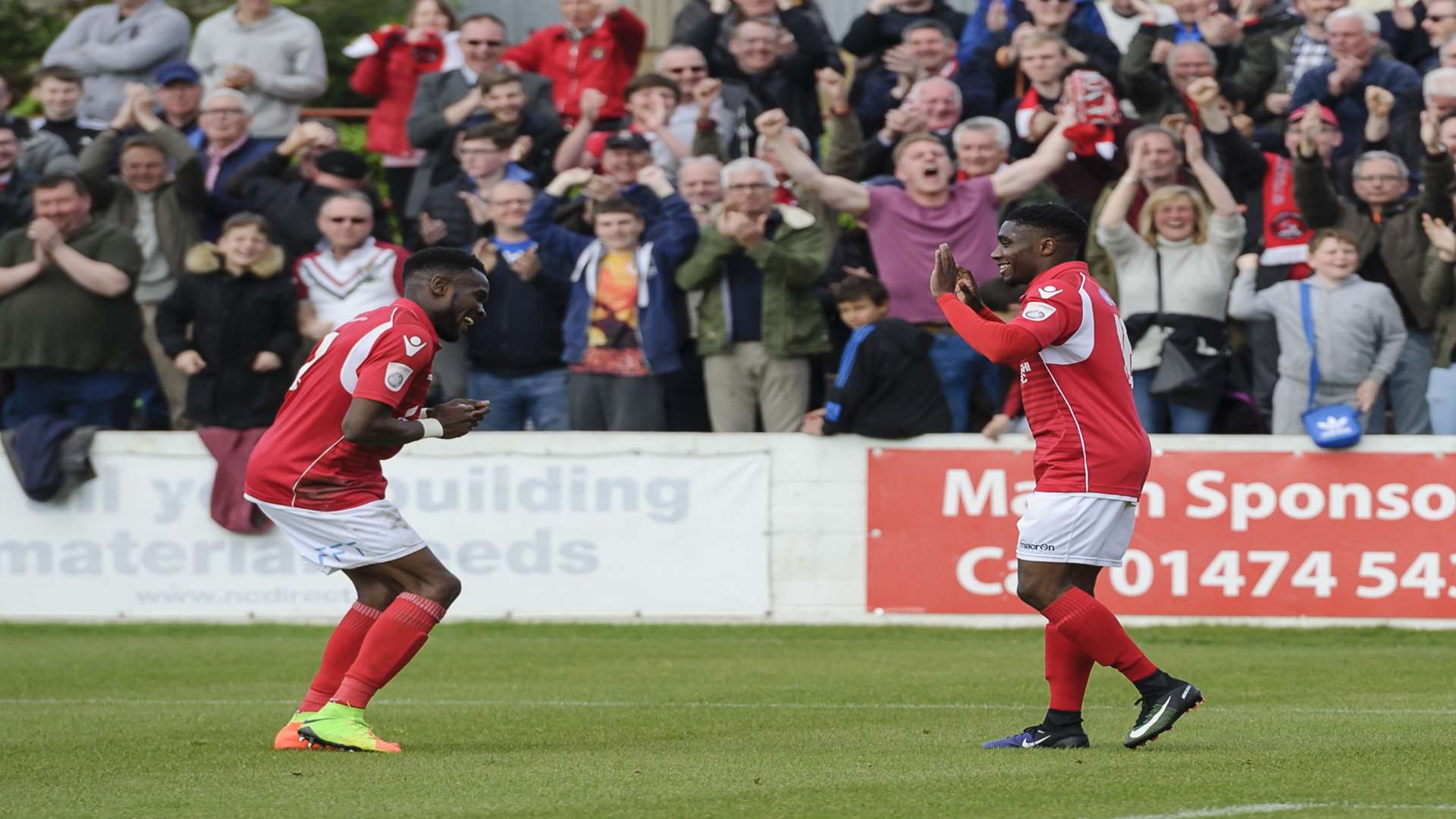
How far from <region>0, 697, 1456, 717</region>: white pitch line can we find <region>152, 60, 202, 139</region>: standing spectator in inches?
264

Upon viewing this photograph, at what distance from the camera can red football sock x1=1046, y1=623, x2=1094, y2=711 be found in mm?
8266

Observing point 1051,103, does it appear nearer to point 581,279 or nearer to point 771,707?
point 581,279

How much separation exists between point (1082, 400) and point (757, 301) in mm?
6464

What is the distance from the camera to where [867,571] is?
14.5 meters

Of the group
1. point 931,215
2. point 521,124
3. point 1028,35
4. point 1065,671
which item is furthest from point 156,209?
point 1065,671

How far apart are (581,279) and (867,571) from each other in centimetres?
272

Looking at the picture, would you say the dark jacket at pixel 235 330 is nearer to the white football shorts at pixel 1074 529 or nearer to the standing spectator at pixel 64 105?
the standing spectator at pixel 64 105

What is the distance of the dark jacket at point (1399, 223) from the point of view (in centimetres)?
1409

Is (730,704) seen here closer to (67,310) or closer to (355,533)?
(355,533)

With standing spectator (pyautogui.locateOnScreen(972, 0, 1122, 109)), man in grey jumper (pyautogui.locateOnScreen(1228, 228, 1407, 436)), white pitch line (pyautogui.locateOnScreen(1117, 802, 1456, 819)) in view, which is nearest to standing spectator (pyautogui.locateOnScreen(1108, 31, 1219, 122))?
standing spectator (pyautogui.locateOnScreen(972, 0, 1122, 109))

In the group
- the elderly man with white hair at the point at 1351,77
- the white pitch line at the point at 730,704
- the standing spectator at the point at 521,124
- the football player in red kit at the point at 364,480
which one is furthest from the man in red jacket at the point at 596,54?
the football player in red kit at the point at 364,480

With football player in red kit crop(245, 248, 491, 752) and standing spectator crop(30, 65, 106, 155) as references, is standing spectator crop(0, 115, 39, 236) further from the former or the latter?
football player in red kit crop(245, 248, 491, 752)

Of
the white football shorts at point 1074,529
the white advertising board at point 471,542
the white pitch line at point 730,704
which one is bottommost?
the white advertising board at point 471,542

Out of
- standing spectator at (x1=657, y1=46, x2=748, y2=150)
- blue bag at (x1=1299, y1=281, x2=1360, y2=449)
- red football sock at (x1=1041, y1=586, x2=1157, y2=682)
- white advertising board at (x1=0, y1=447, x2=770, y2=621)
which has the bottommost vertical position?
white advertising board at (x1=0, y1=447, x2=770, y2=621)
